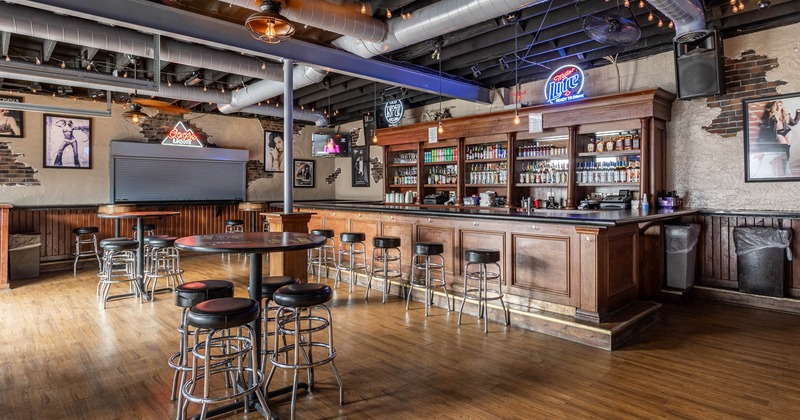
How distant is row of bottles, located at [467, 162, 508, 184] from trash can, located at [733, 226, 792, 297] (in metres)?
3.41

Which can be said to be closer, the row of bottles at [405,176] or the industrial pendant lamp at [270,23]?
the industrial pendant lamp at [270,23]

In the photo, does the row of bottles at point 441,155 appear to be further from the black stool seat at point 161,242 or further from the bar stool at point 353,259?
the black stool seat at point 161,242

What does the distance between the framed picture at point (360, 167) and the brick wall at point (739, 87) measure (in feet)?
22.7

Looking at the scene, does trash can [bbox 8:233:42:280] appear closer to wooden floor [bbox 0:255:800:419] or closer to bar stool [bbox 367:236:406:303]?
wooden floor [bbox 0:255:800:419]

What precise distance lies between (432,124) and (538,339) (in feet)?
17.4

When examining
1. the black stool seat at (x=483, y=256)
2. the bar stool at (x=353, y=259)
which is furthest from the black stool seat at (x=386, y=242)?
the black stool seat at (x=483, y=256)

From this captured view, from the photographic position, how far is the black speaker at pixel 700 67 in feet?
16.8

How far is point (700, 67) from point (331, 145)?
584 centimetres

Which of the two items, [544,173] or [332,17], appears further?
[544,173]

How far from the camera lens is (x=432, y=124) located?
27.8 feet

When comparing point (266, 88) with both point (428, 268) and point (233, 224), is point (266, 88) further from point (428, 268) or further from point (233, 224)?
point (428, 268)

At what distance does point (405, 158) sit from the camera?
9578 millimetres

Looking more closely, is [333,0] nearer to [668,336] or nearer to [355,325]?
[355,325]

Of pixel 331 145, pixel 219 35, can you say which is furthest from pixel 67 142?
pixel 219 35
